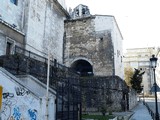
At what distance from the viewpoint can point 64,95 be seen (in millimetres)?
10719

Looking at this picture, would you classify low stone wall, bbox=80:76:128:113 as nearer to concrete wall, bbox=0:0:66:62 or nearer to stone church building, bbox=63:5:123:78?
stone church building, bbox=63:5:123:78

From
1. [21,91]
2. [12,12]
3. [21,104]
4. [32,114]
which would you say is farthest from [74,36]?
[32,114]

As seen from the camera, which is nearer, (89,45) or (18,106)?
(18,106)

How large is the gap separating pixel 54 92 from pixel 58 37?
1761 cm

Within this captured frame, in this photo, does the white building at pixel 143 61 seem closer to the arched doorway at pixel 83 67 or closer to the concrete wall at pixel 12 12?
the arched doorway at pixel 83 67

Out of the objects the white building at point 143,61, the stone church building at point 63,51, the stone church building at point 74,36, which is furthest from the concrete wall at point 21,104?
the white building at point 143,61

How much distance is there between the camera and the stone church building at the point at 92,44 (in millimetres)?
27234

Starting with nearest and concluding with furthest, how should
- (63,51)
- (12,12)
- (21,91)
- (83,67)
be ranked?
(21,91)
(12,12)
(63,51)
(83,67)

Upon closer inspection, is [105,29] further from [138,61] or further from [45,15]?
[138,61]

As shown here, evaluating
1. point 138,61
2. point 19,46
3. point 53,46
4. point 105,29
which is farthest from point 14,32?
point 138,61

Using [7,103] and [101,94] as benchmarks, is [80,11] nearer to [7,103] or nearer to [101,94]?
[101,94]

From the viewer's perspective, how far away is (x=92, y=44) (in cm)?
2803

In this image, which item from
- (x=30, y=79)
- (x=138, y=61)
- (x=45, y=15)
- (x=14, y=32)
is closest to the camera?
(x=30, y=79)

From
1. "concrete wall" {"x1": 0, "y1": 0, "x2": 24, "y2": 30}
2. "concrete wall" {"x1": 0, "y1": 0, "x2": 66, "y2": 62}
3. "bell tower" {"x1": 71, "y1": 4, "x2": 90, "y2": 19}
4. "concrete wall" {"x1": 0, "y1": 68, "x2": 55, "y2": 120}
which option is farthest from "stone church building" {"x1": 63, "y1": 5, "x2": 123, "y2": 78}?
"concrete wall" {"x1": 0, "y1": 68, "x2": 55, "y2": 120}
